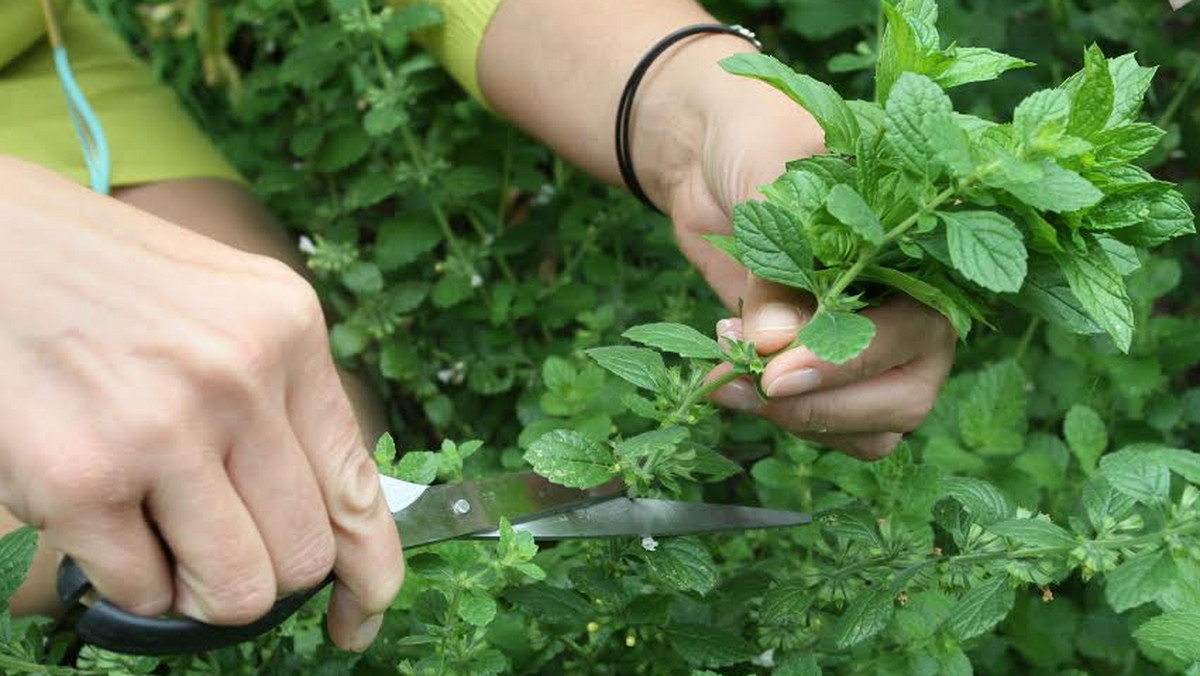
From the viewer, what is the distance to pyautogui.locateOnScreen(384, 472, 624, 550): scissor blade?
1.14 metres

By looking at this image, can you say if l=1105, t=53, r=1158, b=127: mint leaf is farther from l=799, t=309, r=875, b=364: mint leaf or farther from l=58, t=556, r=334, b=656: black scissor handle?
l=58, t=556, r=334, b=656: black scissor handle

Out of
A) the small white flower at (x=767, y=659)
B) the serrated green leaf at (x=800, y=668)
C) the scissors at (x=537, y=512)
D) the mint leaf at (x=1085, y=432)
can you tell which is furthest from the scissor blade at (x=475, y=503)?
the mint leaf at (x=1085, y=432)

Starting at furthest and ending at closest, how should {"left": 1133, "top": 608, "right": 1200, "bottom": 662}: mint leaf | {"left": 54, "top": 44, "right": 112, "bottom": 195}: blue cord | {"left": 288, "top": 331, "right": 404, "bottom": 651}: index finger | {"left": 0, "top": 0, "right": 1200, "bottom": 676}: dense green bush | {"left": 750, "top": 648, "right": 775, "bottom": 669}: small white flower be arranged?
{"left": 54, "top": 44, "right": 112, "bottom": 195}: blue cord → {"left": 750, "top": 648, "right": 775, "bottom": 669}: small white flower → {"left": 0, "top": 0, "right": 1200, "bottom": 676}: dense green bush → {"left": 1133, "top": 608, "right": 1200, "bottom": 662}: mint leaf → {"left": 288, "top": 331, "right": 404, "bottom": 651}: index finger

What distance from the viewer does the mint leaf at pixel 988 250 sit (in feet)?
3.08

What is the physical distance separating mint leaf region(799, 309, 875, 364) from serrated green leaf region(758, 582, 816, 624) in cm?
34

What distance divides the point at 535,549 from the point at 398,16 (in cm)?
94

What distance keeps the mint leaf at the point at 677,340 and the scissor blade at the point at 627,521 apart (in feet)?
0.59

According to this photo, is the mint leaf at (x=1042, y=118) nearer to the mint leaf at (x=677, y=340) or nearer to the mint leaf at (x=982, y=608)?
the mint leaf at (x=677, y=340)

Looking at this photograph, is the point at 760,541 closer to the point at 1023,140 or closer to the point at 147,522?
the point at 1023,140

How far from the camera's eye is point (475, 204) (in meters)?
2.02

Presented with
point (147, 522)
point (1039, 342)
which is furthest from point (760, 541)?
point (147, 522)

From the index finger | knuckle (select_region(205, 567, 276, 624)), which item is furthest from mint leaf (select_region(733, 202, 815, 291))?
knuckle (select_region(205, 567, 276, 624))

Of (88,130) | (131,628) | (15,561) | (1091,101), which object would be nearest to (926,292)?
(1091,101)

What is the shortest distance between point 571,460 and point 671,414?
0.30ft
